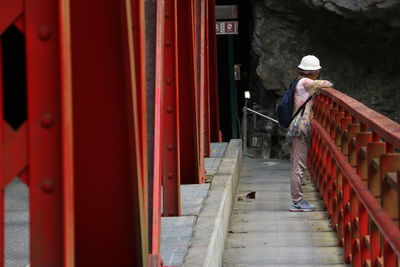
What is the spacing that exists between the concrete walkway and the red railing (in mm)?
Answer: 192

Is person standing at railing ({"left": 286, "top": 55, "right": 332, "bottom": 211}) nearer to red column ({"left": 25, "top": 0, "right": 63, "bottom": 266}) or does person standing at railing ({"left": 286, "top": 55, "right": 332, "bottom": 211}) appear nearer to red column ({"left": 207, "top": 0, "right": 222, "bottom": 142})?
red column ({"left": 207, "top": 0, "right": 222, "bottom": 142})

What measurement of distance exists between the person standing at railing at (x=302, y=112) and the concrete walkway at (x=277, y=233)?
466 mm

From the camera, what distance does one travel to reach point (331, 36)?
66.5ft

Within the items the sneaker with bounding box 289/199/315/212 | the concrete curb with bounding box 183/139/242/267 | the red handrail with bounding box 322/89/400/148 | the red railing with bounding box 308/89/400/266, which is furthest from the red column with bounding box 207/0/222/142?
the red handrail with bounding box 322/89/400/148

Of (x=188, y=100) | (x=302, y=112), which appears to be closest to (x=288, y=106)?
(x=302, y=112)

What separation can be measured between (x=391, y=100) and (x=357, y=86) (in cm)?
74

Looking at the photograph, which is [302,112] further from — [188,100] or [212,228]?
[212,228]

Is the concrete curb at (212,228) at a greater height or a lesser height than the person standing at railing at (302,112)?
lesser

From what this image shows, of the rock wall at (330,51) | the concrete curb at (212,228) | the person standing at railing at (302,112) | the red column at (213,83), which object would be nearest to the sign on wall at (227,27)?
the rock wall at (330,51)

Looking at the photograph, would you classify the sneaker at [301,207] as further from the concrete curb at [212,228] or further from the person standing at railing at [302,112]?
the concrete curb at [212,228]

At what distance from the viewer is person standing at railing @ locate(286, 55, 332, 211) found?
976 cm

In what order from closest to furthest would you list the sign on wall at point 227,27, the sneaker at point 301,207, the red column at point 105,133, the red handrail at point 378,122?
1. the red column at point 105,133
2. the red handrail at point 378,122
3. the sneaker at point 301,207
4. the sign on wall at point 227,27

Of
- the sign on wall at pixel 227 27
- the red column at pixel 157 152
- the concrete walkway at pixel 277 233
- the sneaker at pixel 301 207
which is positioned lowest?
the concrete walkway at pixel 277 233

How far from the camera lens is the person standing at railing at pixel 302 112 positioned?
32.0 ft
